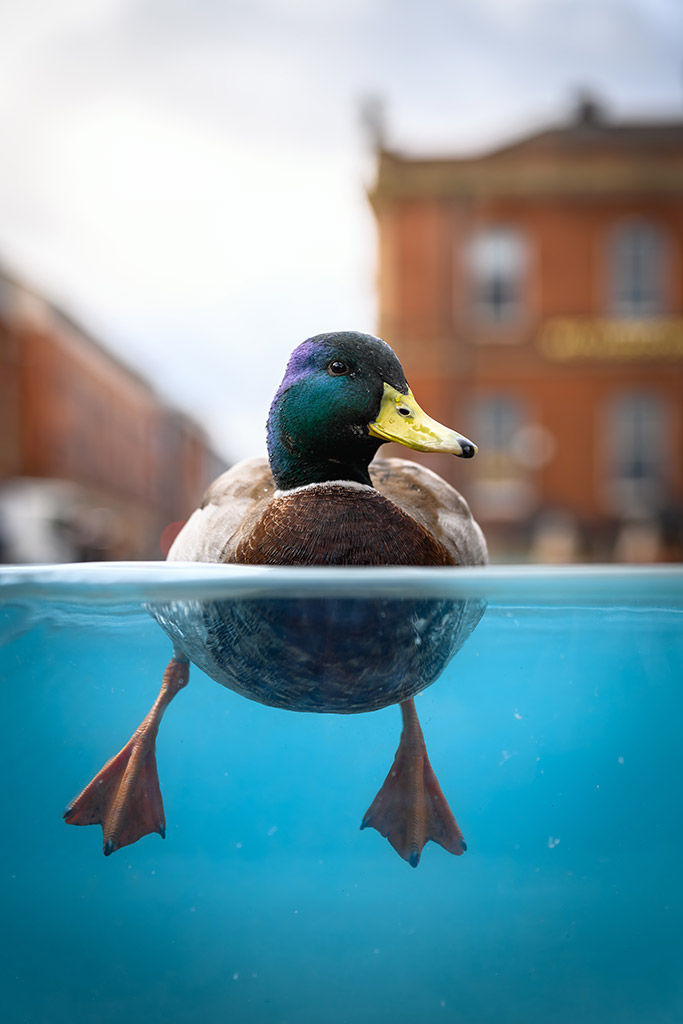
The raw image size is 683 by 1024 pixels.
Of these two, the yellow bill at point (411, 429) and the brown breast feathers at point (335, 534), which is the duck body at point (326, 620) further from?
the yellow bill at point (411, 429)

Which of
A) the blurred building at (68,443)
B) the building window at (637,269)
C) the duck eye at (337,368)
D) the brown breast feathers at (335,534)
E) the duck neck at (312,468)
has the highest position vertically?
the building window at (637,269)

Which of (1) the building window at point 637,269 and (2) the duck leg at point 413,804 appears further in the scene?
(1) the building window at point 637,269

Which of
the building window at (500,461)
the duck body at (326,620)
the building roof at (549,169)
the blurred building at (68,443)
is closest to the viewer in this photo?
the duck body at (326,620)

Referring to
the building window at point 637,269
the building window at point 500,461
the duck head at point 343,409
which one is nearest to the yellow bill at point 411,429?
the duck head at point 343,409

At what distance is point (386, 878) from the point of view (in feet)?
5.92

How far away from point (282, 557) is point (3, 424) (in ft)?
51.7

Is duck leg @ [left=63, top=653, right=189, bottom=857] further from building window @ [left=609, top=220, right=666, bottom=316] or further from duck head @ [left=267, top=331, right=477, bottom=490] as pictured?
building window @ [left=609, top=220, right=666, bottom=316]

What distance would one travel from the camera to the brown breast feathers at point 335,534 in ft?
5.76

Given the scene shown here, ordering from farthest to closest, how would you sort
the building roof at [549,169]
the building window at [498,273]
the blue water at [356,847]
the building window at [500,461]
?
the building window at [498,273] < the building roof at [549,169] < the building window at [500,461] < the blue water at [356,847]

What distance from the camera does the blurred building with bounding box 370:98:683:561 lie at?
48.1ft

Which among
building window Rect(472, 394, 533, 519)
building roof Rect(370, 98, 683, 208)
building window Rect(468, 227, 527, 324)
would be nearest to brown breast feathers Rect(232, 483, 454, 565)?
building window Rect(472, 394, 533, 519)

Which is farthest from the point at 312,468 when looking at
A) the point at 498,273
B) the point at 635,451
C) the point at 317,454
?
the point at 498,273

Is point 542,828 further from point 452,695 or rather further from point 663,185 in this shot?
point 663,185

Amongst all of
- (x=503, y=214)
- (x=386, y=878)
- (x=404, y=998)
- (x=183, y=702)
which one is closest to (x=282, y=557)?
A: (x=183, y=702)
